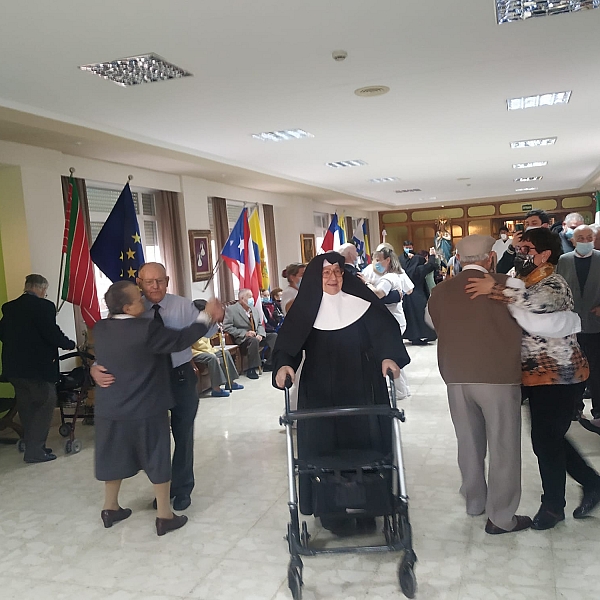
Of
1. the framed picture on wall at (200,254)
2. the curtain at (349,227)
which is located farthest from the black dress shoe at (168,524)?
the curtain at (349,227)

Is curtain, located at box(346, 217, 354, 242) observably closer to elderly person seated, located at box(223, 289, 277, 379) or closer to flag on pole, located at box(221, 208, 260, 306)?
elderly person seated, located at box(223, 289, 277, 379)

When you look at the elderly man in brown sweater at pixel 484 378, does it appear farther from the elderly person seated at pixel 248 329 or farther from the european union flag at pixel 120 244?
the elderly person seated at pixel 248 329

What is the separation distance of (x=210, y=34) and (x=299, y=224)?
786 centimetres

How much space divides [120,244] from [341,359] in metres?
3.38

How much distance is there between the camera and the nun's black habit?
2.85 meters

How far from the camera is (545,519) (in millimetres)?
2801

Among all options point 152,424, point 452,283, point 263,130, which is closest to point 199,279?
point 263,130

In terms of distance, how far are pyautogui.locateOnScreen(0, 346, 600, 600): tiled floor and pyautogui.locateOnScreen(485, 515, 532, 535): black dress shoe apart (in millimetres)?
39

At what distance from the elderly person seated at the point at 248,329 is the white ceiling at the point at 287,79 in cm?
174

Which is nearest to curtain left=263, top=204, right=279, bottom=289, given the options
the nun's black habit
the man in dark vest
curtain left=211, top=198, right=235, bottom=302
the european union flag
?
curtain left=211, top=198, right=235, bottom=302

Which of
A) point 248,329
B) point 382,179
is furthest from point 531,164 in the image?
point 248,329

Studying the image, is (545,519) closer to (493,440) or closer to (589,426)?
(493,440)

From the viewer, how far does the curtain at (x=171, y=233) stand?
24.7ft

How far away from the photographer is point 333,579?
8.30 feet
